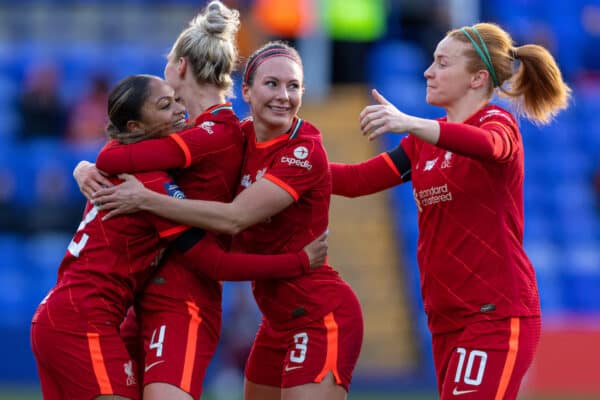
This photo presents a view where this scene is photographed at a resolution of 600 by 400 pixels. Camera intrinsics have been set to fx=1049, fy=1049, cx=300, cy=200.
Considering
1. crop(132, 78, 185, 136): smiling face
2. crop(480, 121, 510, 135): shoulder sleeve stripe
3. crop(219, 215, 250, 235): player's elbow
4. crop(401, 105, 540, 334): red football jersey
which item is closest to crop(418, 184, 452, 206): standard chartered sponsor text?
crop(401, 105, 540, 334): red football jersey

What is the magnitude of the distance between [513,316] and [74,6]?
39.1 ft

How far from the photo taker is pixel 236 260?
463 centimetres

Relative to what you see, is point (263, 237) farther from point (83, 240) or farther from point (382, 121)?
point (382, 121)

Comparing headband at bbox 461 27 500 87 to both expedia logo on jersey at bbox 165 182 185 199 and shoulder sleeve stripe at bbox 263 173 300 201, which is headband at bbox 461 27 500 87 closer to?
shoulder sleeve stripe at bbox 263 173 300 201

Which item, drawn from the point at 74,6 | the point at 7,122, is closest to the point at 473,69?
the point at 7,122

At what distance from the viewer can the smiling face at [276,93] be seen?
475 centimetres

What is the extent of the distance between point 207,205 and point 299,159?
470 mm

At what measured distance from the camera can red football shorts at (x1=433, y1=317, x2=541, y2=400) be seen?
14.7 ft

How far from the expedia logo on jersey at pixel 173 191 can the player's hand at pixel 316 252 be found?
2.03 feet

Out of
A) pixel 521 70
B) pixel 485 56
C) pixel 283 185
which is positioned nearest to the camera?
pixel 283 185

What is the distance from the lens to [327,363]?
469 cm

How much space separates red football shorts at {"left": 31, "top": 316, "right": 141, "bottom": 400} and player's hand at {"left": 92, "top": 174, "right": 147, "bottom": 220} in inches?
20.2

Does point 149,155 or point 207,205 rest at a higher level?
point 149,155

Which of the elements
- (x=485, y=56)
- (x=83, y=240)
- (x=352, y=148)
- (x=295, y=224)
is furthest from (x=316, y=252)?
(x=352, y=148)
